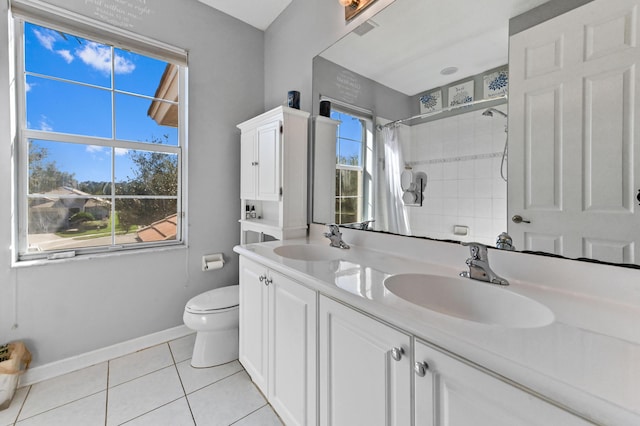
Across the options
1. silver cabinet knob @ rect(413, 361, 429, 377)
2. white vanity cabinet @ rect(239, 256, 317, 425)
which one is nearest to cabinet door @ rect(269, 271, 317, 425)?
white vanity cabinet @ rect(239, 256, 317, 425)

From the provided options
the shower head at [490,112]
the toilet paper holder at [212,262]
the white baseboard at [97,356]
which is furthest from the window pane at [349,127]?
the white baseboard at [97,356]

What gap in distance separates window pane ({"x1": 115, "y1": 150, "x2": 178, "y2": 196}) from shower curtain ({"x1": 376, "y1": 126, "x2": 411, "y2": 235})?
1.69m

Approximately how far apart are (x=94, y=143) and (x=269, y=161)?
121cm

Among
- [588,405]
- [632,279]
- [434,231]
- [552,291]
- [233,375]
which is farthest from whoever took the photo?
[233,375]

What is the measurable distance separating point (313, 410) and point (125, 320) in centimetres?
165

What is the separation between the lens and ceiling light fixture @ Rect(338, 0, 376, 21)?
1.51 m

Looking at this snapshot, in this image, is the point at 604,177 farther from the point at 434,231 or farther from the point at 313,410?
the point at 313,410

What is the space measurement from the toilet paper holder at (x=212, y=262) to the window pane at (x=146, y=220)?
1.03 feet

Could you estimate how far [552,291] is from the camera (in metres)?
0.83

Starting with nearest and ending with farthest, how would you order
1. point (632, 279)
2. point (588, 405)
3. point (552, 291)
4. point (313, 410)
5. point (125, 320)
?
1. point (588, 405)
2. point (632, 279)
3. point (552, 291)
4. point (313, 410)
5. point (125, 320)

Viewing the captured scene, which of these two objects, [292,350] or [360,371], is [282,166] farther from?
[360,371]

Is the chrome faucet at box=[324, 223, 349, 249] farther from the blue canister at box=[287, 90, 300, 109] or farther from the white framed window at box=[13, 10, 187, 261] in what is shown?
the white framed window at box=[13, 10, 187, 261]

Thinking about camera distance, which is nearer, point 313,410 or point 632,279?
point 632,279

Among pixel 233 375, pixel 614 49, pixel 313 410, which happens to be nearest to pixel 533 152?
pixel 614 49
